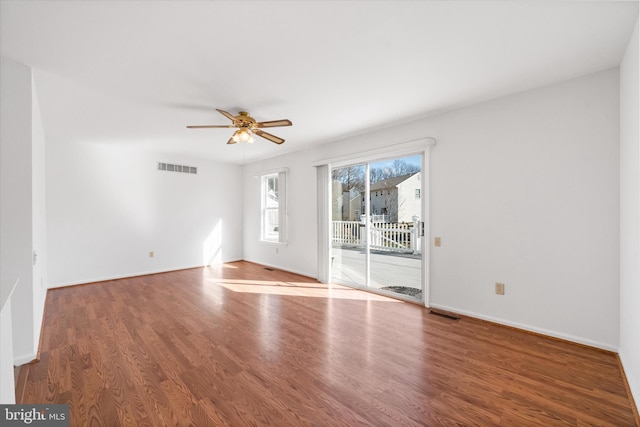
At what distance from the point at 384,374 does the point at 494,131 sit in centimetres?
271

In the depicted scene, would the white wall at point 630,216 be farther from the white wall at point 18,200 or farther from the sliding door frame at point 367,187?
the white wall at point 18,200

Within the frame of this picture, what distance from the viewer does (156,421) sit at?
62.4 inches

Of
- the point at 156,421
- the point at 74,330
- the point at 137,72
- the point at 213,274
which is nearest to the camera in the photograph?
the point at 156,421

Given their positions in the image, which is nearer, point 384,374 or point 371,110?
point 384,374

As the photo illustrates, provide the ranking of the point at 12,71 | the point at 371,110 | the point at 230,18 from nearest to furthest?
the point at 230,18
the point at 12,71
the point at 371,110

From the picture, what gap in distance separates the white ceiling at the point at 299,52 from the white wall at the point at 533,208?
29cm

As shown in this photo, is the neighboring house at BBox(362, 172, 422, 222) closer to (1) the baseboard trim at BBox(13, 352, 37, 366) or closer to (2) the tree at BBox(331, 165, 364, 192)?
(2) the tree at BBox(331, 165, 364, 192)

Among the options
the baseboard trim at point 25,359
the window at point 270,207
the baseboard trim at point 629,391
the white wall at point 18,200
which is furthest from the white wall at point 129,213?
the baseboard trim at point 629,391

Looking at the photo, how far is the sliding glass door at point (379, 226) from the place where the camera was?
3.82 metres

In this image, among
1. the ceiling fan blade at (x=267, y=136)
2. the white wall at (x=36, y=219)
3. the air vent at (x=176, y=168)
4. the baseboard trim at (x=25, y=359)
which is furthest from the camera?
the air vent at (x=176, y=168)

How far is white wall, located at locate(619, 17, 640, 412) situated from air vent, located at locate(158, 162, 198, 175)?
641cm

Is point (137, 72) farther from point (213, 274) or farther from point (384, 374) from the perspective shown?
point (213, 274)

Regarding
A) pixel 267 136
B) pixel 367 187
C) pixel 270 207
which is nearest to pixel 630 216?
pixel 367 187

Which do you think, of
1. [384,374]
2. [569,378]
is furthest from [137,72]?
[569,378]
